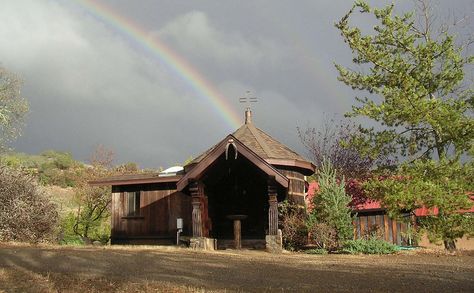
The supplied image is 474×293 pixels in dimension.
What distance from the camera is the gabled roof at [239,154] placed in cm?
1936

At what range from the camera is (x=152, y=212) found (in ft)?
84.4

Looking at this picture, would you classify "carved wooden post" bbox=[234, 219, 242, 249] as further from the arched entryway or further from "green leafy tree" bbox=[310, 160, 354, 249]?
"green leafy tree" bbox=[310, 160, 354, 249]

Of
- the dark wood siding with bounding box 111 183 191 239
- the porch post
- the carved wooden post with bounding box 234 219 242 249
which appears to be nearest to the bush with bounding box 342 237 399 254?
the carved wooden post with bounding box 234 219 242 249

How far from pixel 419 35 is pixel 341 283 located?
14710mm

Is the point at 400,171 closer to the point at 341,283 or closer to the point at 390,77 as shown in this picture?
the point at 390,77

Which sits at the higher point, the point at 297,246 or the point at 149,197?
the point at 149,197

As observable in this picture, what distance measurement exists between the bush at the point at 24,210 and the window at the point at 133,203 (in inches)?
195

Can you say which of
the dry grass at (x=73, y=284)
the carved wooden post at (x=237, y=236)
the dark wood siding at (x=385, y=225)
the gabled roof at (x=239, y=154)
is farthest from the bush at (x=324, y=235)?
the dry grass at (x=73, y=284)

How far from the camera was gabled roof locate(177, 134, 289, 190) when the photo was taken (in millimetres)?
19359

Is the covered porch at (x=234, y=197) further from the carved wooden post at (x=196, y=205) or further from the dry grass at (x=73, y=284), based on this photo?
the dry grass at (x=73, y=284)

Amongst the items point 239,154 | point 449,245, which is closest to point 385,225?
point 449,245

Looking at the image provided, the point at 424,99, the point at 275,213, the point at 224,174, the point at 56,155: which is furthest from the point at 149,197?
the point at 56,155

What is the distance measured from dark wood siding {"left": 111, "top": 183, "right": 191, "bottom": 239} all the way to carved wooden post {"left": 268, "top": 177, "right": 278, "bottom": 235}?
625 centimetres

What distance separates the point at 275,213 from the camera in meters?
19.7
